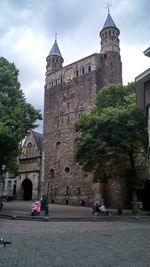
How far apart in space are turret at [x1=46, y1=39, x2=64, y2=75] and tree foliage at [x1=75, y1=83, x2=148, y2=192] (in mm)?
26077

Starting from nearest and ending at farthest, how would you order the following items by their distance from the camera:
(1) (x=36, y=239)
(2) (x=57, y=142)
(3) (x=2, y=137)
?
1. (1) (x=36, y=239)
2. (3) (x=2, y=137)
3. (2) (x=57, y=142)

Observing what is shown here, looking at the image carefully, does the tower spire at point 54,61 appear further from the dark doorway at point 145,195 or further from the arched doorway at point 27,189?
the dark doorway at point 145,195

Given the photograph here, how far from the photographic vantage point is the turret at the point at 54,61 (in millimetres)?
52500

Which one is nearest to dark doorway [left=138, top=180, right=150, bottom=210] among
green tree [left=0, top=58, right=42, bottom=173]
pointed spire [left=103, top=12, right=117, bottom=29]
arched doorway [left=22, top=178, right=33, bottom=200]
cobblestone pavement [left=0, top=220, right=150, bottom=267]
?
green tree [left=0, top=58, right=42, bottom=173]

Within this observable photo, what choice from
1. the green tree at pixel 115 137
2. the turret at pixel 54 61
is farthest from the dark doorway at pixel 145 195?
the turret at pixel 54 61

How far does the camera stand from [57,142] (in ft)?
149

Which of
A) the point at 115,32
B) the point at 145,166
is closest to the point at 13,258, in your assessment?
the point at 145,166

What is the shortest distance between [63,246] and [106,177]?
1749 cm

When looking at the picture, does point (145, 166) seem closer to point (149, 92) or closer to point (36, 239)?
point (149, 92)

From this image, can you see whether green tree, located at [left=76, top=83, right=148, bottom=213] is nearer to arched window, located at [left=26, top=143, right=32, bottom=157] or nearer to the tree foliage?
the tree foliage

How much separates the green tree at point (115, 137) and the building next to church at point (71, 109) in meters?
13.0

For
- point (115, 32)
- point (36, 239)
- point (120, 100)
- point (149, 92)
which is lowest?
point (36, 239)

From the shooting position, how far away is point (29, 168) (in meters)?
50.7

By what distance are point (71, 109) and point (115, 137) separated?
22.0m
